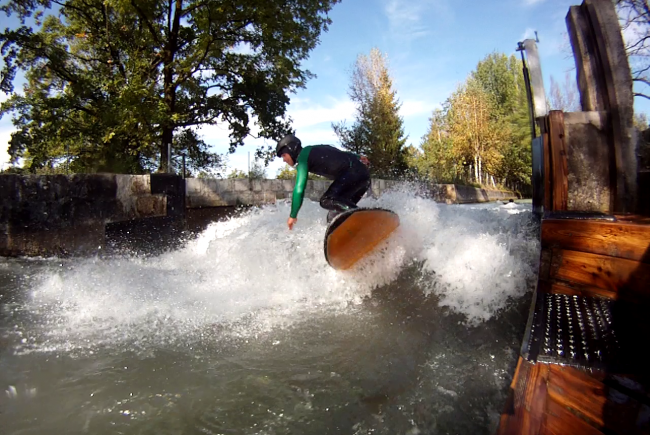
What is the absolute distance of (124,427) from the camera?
72.2 inches

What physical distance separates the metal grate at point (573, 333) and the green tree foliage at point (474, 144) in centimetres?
2767

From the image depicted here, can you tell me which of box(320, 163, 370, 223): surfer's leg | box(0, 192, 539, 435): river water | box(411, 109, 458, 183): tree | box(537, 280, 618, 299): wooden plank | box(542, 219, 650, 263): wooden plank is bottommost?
box(0, 192, 539, 435): river water

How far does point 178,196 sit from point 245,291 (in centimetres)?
466

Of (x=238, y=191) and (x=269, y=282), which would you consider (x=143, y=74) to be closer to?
(x=238, y=191)

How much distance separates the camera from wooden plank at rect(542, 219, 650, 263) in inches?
80.5

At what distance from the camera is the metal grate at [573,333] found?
152 cm

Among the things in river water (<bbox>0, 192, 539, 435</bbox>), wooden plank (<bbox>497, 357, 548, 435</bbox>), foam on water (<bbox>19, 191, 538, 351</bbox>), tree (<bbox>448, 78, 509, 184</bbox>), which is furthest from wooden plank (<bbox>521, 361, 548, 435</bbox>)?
tree (<bbox>448, 78, 509, 184</bbox>)

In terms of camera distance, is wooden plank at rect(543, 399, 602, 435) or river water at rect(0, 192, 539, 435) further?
river water at rect(0, 192, 539, 435)

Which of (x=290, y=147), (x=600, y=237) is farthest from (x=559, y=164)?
(x=290, y=147)

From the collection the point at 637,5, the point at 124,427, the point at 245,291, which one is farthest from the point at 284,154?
the point at 637,5

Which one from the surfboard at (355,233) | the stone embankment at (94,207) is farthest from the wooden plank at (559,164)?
the stone embankment at (94,207)

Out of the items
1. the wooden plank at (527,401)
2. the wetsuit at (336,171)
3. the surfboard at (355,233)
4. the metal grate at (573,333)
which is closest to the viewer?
the wooden plank at (527,401)

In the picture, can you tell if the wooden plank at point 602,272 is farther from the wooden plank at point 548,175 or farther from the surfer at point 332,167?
the surfer at point 332,167

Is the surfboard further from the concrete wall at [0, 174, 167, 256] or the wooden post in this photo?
the concrete wall at [0, 174, 167, 256]
